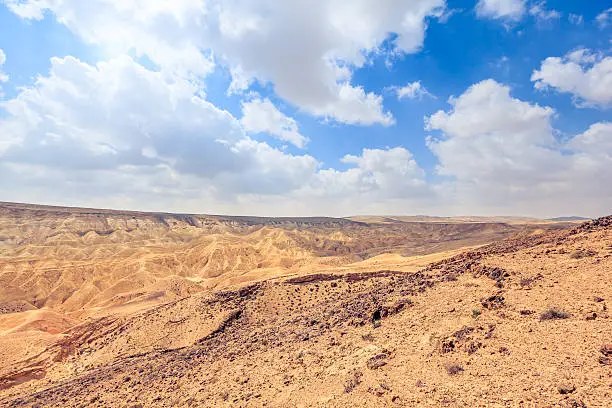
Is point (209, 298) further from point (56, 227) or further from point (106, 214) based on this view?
point (106, 214)

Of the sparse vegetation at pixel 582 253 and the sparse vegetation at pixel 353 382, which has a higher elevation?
the sparse vegetation at pixel 582 253

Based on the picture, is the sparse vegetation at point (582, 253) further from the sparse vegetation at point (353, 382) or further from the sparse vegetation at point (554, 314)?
the sparse vegetation at point (353, 382)

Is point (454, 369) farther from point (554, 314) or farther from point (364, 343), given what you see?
point (364, 343)

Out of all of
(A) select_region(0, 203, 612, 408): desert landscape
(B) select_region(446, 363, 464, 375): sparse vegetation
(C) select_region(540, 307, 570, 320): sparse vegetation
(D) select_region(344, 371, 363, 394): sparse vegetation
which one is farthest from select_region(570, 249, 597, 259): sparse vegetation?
(D) select_region(344, 371, 363, 394): sparse vegetation

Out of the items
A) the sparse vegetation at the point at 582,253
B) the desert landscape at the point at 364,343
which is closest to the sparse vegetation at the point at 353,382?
the desert landscape at the point at 364,343

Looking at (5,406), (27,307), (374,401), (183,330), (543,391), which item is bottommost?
(27,307)

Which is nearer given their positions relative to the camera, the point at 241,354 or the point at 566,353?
the point at 566,353

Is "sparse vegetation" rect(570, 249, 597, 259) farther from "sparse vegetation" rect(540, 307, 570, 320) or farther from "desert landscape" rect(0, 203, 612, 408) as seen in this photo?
"sparse vegetation" rect(540, 307, 570, 320)

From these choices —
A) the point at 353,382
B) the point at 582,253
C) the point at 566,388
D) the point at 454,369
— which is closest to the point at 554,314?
the point at 566,388

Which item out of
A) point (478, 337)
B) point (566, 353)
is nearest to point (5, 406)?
point (478, 337)
